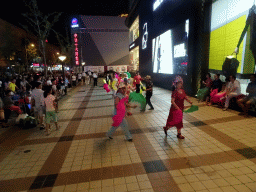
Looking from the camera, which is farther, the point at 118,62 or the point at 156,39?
the point at 118,62

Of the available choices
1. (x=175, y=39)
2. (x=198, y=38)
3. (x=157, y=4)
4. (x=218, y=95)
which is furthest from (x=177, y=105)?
(x=157, y=4)

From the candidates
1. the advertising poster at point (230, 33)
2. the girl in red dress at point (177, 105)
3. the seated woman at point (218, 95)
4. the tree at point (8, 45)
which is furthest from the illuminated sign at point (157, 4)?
the tree at point (8, 45)

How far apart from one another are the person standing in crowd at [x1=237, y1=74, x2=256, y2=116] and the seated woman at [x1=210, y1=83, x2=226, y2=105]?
1.19 m

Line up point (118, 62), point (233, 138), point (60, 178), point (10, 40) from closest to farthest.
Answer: point (60, 178) < point (233, 138) < point (10, 40) < point (118, 62)

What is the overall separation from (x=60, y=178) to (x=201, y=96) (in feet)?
27.4

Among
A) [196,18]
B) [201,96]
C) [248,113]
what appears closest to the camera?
[248,113]

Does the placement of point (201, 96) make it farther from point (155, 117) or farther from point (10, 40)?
point (10, 40)

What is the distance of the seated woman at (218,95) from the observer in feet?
27.3

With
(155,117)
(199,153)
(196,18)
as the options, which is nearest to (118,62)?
(196,18)

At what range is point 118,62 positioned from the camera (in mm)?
47062

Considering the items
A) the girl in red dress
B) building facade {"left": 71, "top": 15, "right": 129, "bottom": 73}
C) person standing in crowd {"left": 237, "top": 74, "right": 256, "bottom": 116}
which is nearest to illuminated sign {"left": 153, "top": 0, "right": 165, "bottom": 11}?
person standing in crowd {"left": 237, "top": 74, "right": 256, "bottom": 116}

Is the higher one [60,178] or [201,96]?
[201,96]

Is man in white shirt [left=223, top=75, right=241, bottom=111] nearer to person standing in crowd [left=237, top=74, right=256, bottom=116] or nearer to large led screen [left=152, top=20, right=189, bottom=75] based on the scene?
person standing in crowd [left=237, top=74, right=256, bottom=116]

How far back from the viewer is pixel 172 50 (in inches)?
571
